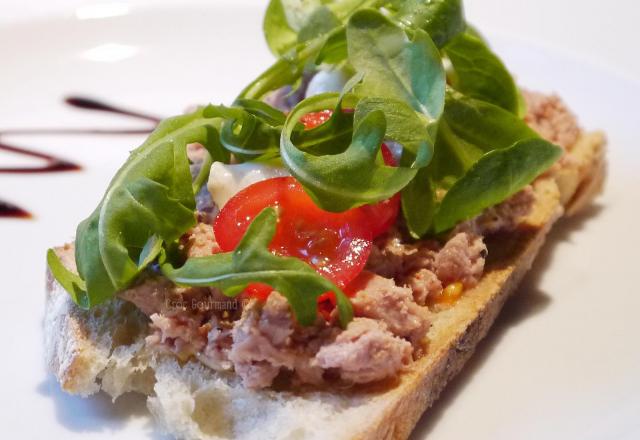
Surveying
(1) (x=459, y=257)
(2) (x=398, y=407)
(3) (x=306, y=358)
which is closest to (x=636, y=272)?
(1) (x=459, y=257)

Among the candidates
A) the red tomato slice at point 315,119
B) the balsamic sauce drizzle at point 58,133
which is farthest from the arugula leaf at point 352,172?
the balsamic sauce drizzle at point 58,133

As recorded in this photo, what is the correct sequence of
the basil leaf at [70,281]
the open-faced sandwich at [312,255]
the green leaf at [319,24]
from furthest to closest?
the green leaf at [319,24], the basil leaf at [70,281], the open-faced sandwich at [312,255]

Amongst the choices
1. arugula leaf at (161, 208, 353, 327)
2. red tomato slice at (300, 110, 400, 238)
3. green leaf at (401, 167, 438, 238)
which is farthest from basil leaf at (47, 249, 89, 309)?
green leaf at (401, 167, 438, 238)

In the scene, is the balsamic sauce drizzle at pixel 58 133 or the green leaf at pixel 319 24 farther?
the balsamic sauce drizzle at pixel 58 133

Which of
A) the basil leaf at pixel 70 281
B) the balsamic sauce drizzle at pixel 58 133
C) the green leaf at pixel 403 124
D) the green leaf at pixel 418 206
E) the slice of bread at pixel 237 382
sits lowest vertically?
the balsamic sauce drizzle at pixel 58 133

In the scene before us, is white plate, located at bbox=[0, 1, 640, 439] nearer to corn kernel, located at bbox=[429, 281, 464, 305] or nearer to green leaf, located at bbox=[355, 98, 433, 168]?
corn kernel, located at bbox=[429, 281, 464, 305]

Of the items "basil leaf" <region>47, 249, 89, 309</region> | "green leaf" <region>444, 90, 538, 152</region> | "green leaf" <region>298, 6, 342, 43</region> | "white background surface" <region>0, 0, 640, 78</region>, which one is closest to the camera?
"basil leaf" <region>47, 249, 89, 309</region>

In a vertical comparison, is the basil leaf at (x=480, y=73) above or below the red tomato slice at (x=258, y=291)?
above

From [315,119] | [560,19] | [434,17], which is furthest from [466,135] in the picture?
[560,19]

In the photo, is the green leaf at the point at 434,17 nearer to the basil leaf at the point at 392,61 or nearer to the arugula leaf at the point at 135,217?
the basil leaf at the point at 392,61
